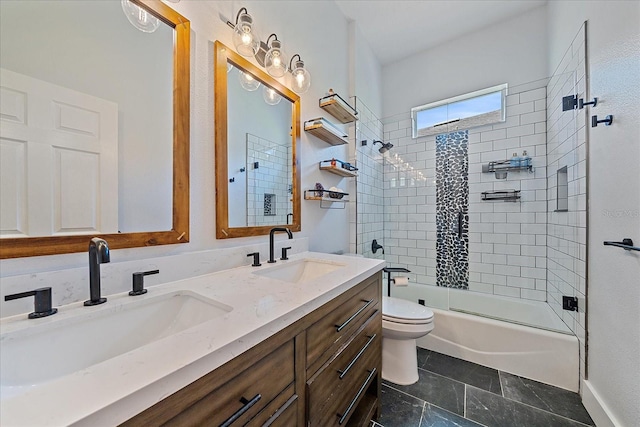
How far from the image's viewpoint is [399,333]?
66.9 inches

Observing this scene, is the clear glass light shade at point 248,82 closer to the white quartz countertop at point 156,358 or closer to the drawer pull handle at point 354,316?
the white quartz countertop at point 156,358

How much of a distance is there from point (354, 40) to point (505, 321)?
2878 millimetres

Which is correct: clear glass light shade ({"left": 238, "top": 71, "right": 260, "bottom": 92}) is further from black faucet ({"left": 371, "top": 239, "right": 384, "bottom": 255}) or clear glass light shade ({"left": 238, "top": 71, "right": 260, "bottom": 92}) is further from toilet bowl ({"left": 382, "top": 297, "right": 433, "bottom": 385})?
black faucet ({"left": 371, "top": 239, "right": 384, "bottom": 255})

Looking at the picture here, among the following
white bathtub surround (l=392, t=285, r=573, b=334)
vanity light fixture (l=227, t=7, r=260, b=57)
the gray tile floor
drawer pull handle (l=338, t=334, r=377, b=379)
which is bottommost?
the gray tile floor

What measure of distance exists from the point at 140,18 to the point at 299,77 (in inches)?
37.6

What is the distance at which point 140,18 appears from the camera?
101 centimetres

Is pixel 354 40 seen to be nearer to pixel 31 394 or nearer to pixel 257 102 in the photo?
pixel 257 102

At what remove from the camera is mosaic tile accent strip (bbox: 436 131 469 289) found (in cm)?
285

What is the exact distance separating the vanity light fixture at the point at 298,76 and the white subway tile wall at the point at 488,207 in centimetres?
180

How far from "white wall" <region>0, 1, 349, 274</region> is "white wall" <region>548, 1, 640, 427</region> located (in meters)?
1.70

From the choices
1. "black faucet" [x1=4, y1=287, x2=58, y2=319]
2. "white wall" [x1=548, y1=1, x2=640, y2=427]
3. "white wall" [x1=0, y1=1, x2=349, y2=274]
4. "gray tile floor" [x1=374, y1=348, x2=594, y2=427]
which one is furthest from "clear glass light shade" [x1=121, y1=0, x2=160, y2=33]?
"gray tile floor" [x1=374, y1=348, x2=594, y2=427]

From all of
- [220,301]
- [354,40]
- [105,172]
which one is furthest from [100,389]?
[354,40]

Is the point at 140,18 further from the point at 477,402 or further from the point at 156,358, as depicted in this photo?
the point at 477,402

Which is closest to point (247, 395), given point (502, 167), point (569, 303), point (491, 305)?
point (569, 303)
